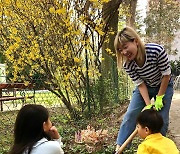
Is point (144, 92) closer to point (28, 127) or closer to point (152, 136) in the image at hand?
point (152, 136)

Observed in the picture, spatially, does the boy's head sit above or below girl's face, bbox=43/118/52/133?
below

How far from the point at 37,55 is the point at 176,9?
16.6m

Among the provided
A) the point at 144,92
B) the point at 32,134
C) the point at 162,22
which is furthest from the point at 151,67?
the point at 162,22

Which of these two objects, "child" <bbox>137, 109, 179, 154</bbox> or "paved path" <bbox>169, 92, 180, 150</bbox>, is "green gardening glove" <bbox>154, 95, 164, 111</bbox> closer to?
"child" <bbox>137, 109, 179, 154</bbox>

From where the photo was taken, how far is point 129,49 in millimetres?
3484

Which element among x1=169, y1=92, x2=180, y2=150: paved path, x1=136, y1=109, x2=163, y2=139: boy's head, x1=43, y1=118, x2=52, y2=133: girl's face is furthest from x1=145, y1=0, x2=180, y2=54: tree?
x1=43, y1=118, x2=52, y2=133: girl's face

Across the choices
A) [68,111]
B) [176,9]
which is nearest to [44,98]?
[68,111]

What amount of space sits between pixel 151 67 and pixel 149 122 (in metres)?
0.56

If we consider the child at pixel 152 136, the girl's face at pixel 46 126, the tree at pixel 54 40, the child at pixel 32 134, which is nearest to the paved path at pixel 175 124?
the tree at pixel 54 40

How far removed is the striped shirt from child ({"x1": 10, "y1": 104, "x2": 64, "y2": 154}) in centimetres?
133

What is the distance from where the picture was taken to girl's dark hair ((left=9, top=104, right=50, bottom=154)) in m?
2.61

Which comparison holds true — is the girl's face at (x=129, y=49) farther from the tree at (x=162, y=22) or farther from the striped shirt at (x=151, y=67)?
the tree at (x=162, y=22)

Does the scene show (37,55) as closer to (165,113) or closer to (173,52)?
(165,113)

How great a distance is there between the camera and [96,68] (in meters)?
7.14
